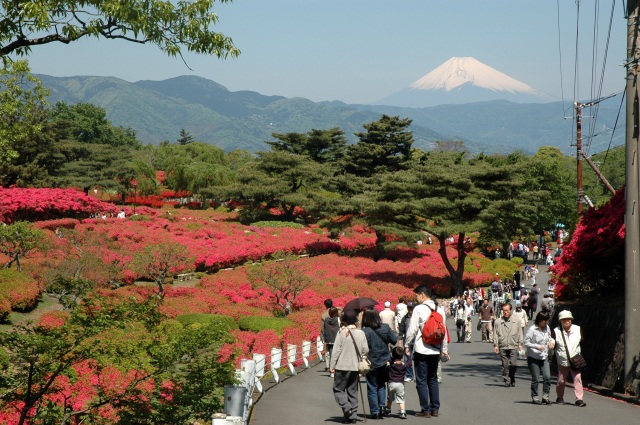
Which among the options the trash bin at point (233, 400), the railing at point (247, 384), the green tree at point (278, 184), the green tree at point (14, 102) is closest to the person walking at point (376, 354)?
the railing at point (247, 384)

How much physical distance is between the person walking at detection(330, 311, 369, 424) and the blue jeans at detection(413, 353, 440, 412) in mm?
926

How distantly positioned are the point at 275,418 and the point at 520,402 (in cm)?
425

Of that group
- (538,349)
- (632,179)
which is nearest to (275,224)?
(632,179)

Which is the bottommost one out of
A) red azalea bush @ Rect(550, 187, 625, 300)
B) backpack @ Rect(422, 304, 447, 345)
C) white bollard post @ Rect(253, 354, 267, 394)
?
white bollard post @ Rect(253, 354, 267, 394)

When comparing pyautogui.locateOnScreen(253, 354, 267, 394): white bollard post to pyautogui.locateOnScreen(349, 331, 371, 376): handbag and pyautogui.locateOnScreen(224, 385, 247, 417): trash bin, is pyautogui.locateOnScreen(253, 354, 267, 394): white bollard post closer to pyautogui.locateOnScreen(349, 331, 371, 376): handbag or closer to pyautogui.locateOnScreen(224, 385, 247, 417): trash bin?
pyautogui.locateOnScreen(349, 331, 371, 376): handbag

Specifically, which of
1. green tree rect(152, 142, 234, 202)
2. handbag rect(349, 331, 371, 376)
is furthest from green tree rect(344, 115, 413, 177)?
handbag rect(349, 331, 371, 376)

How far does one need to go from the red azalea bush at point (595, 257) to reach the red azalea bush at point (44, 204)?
41.5m

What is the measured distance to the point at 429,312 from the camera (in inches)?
503

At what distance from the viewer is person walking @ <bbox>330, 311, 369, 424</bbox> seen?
12188 mm

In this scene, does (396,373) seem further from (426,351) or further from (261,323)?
(261,323)

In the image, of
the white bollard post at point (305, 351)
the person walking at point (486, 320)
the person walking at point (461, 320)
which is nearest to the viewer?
the white bollard post at point (305, 351)

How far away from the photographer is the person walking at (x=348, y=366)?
1219 centimetres

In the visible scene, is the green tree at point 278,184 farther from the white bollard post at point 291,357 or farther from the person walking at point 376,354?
the person walking at point 376,354

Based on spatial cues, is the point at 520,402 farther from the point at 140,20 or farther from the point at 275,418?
the point at 140,20
